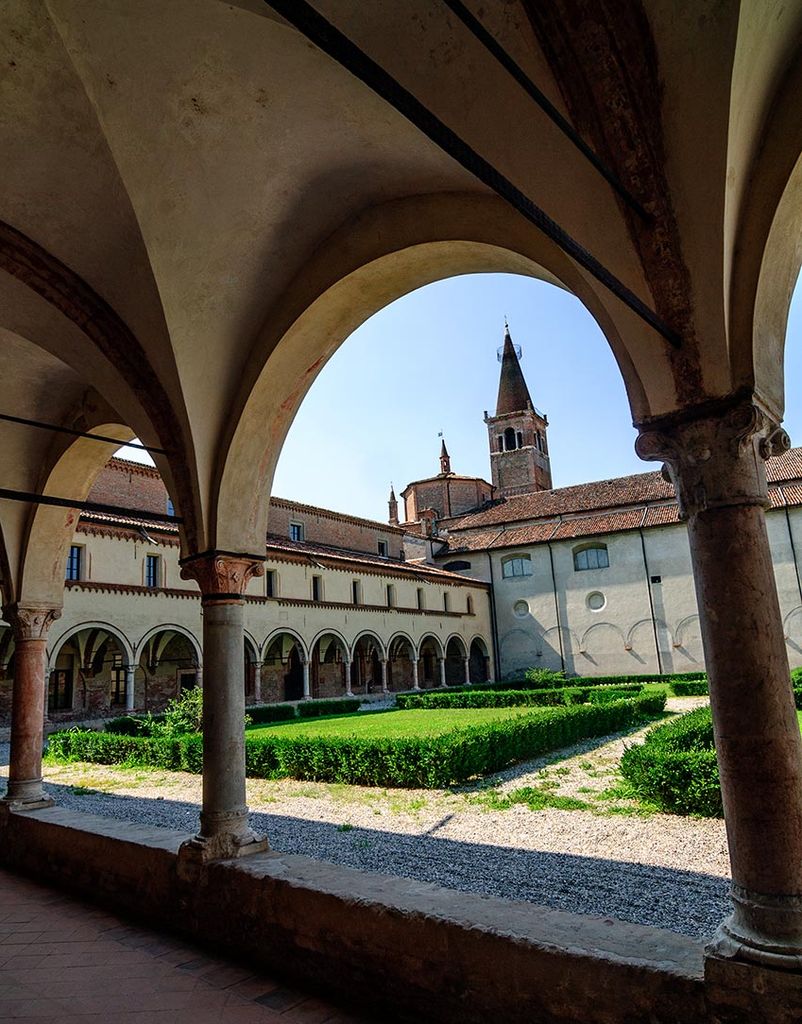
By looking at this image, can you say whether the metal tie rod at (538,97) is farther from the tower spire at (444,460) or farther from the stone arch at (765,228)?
the tower spire at (444,460)

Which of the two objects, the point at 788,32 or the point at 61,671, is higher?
the point at 788,32

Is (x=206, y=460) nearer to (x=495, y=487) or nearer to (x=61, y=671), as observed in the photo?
(x=61, y=671)

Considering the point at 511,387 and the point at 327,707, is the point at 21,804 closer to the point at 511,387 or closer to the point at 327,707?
the point at 327,707

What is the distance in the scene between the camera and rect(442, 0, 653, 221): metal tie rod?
76.1 inches

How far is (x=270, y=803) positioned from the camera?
1018cm

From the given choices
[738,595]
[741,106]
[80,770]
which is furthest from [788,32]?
[80,770]

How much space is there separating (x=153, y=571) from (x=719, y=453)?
875 inches

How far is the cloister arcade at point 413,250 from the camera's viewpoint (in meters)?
2.56

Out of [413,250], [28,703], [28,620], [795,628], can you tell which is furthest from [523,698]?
[413,250]

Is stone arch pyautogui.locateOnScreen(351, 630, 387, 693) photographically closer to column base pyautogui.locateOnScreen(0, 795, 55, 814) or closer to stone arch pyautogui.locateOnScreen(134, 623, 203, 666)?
stone arch pyautogui.locateOnScreen(134, 623, 203, 666)

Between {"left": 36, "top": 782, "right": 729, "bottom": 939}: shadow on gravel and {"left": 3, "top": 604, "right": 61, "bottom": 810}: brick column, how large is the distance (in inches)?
96.2

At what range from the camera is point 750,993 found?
91.6 inches

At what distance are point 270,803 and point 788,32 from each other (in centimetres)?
1031

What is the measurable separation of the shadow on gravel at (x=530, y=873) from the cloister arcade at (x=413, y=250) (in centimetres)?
254
